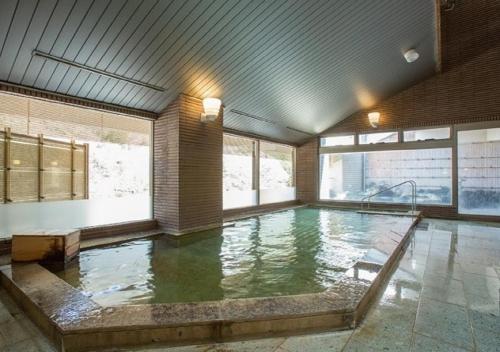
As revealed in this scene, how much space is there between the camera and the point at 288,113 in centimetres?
746

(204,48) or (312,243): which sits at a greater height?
(204,48)

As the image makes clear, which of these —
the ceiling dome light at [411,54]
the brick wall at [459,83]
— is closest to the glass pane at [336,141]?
the brick wall at [459,83]

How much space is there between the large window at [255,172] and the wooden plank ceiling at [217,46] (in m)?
1.35

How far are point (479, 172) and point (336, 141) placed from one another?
402 centimetres

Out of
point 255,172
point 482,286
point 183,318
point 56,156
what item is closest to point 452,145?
point 255,172

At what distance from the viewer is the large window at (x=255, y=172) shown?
7703 mm

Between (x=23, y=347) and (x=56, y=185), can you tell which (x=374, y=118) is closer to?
(x=56, y=185)

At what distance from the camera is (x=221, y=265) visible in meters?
3.47

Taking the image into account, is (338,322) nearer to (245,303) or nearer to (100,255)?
(245,303)

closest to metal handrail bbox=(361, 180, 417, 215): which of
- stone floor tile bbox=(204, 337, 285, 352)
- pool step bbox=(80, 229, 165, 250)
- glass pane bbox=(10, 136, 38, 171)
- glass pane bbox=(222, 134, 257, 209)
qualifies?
glass pane bbox=(222, 134, 257, 209)

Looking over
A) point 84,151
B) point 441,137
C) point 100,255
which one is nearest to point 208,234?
point 100,255

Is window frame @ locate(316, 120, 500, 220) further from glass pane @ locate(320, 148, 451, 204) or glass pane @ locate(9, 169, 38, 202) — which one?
glass pane @ locate(9, 169, 38, 202)

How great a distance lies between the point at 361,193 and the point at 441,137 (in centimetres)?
282

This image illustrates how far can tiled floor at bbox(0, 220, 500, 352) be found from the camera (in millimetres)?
1845
